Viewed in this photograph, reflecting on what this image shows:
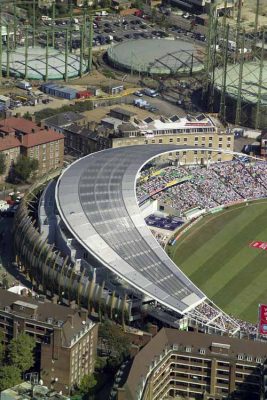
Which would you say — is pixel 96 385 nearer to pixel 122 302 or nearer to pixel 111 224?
pixel 122 302

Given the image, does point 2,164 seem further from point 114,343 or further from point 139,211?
point 114,343

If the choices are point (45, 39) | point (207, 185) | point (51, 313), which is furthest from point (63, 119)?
point (51, 313)

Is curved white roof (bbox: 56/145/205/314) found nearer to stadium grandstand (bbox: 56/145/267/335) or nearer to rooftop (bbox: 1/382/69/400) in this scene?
stadium grandstand (bbox: 56/145/267/335)

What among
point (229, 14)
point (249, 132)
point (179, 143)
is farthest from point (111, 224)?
point (229, 14)

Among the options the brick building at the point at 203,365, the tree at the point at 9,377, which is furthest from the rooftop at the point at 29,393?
the brick building at the point at 203,365

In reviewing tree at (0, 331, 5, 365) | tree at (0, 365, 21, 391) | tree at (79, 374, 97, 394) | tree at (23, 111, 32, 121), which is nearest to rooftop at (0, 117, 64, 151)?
tree at (23, 111, 32, 121)

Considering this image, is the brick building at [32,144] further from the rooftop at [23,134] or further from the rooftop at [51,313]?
the rooftop at [51,313]
